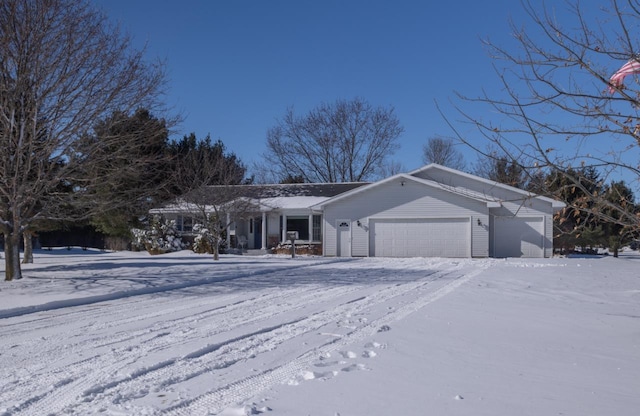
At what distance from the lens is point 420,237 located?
2642cm

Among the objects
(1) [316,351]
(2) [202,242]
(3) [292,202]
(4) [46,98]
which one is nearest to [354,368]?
(1) [316,351]

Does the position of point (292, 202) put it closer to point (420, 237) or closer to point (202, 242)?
point (202, 242)

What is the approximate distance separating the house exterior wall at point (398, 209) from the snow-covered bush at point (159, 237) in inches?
331

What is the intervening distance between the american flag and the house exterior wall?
20.9 m

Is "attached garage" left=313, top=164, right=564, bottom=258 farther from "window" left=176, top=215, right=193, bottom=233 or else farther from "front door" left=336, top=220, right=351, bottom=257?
"window" left=176, top=215, right=193, bottom=233

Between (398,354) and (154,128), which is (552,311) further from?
(154,128)

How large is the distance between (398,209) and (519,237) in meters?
5.86

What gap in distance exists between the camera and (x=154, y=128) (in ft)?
47.1

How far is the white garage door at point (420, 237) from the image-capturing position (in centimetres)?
2605

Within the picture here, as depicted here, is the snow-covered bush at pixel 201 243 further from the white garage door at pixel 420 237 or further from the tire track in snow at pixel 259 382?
the tire track in snow at pixel 259 382

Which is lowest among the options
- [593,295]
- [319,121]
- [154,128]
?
[593,295]

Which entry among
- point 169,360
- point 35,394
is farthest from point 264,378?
point 35,394

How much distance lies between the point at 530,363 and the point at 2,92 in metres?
12.4

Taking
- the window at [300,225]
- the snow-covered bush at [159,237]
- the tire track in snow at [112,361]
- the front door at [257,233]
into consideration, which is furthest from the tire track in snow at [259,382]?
the front door at [257,233]
